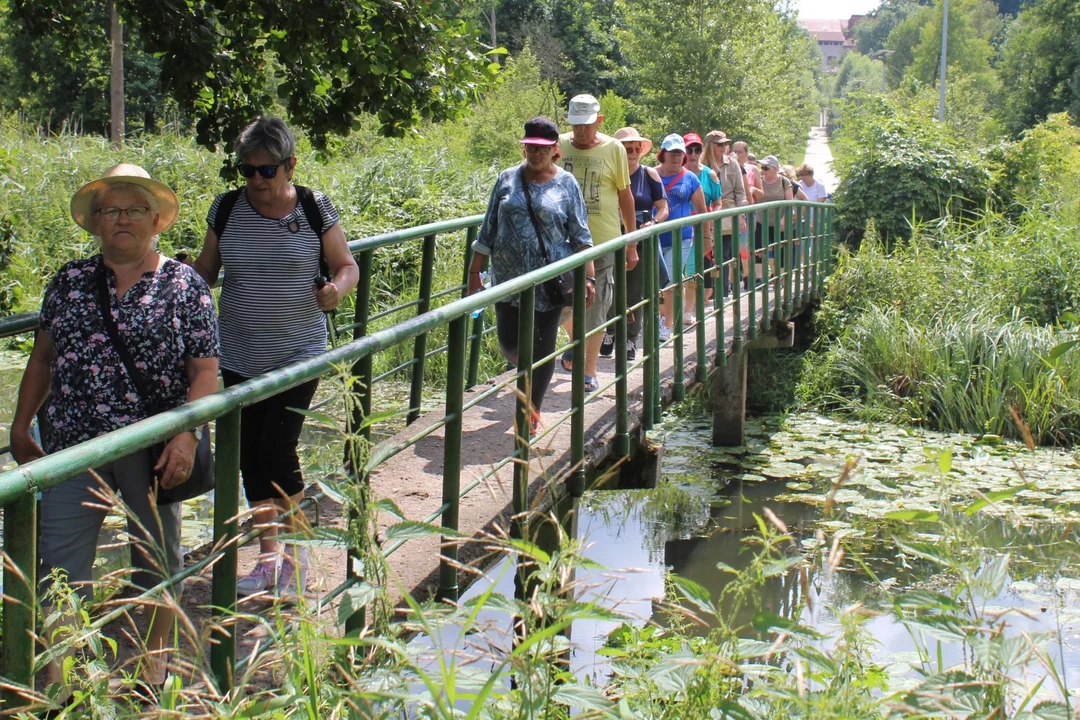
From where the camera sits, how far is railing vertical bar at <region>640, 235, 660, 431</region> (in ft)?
21.1

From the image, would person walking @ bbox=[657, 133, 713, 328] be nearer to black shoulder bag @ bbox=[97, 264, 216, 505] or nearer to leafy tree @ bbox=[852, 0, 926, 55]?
black shoulder bag @ bbox=[97, 264, 216, 505]

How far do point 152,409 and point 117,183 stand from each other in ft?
2.08

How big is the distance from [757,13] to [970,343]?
72.8ft

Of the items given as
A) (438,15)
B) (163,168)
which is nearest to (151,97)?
(163,168)

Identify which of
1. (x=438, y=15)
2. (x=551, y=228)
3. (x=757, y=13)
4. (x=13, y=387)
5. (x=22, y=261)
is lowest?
(x=13, y=387)

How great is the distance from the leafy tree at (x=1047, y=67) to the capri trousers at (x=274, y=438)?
4496 centimetres

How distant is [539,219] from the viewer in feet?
18.2

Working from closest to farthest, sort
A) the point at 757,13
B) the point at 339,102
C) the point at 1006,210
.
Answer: the point at 339,102 < the point at 1006,210 < the point at 757,13

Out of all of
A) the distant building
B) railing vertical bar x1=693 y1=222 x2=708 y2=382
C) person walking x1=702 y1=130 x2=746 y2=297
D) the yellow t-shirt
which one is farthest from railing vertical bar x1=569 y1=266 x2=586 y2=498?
the distant building

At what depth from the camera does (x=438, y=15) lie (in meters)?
5.99

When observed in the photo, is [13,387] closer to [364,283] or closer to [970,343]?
[364,283]

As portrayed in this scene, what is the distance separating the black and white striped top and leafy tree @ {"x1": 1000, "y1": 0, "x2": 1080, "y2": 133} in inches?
1763

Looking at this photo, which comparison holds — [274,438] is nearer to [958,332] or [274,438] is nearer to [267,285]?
[267,285]

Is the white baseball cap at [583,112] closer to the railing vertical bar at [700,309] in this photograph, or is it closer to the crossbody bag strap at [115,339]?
the railing vertical bar at [700,309]
